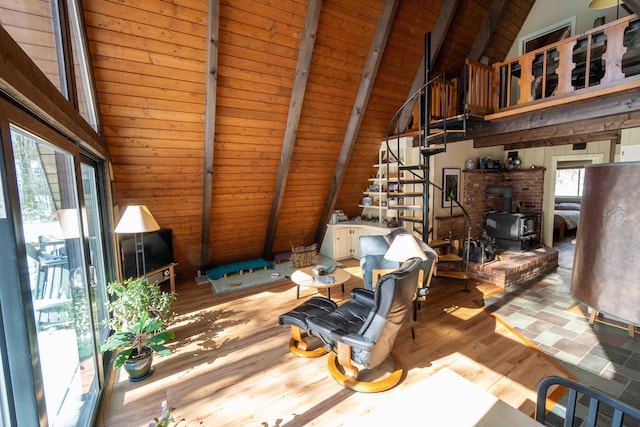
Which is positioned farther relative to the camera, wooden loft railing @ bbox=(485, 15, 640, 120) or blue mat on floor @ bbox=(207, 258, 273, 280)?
blue mat on floor @ bbox=(207, 258, 273, 280)

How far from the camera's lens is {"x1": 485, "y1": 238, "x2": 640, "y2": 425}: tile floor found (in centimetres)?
241

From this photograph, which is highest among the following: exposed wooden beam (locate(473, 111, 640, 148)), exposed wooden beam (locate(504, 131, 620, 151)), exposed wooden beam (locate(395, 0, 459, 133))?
exposed wooden beam (locate(395, 0, 459, 133))

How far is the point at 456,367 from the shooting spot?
8.45ft

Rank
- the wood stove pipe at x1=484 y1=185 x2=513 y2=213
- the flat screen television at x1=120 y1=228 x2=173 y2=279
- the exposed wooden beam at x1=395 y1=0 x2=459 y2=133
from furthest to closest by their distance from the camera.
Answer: the wood stove pipe at x1=484 y1=185 x2=513 y2=213
the exposed wooden beam at x1=395 y1=0 x2=459 y2=133
the flat screen television at x1=120 y1=228 x2=173 y2=279

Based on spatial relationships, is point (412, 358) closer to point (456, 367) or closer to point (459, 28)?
point (456, 367)

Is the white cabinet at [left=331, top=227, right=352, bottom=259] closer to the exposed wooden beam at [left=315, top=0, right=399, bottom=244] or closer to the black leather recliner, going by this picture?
the exposed wooden beam at [left=315, top=0, right=399, bottom=244]

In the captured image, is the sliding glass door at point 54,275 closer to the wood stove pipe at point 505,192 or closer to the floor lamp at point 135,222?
the floor lamp at point 135,222

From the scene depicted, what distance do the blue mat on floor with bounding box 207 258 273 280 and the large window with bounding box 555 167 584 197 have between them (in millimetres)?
10154

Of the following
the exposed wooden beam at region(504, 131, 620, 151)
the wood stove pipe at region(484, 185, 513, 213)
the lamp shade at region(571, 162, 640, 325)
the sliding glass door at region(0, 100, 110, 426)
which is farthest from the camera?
the wood stove pipe at region(484, 185, 513, 213)

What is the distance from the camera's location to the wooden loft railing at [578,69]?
307 centimetres

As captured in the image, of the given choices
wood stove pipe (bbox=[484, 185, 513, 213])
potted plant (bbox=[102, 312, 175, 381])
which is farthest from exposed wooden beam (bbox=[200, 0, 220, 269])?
wood stove pipe (bbox=[484, 185, 513, 213])

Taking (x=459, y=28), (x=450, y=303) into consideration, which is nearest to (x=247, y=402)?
(x=450, y=303)

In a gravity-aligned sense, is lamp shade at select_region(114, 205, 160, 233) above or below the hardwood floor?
above

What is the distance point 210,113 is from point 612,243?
12.4ft
